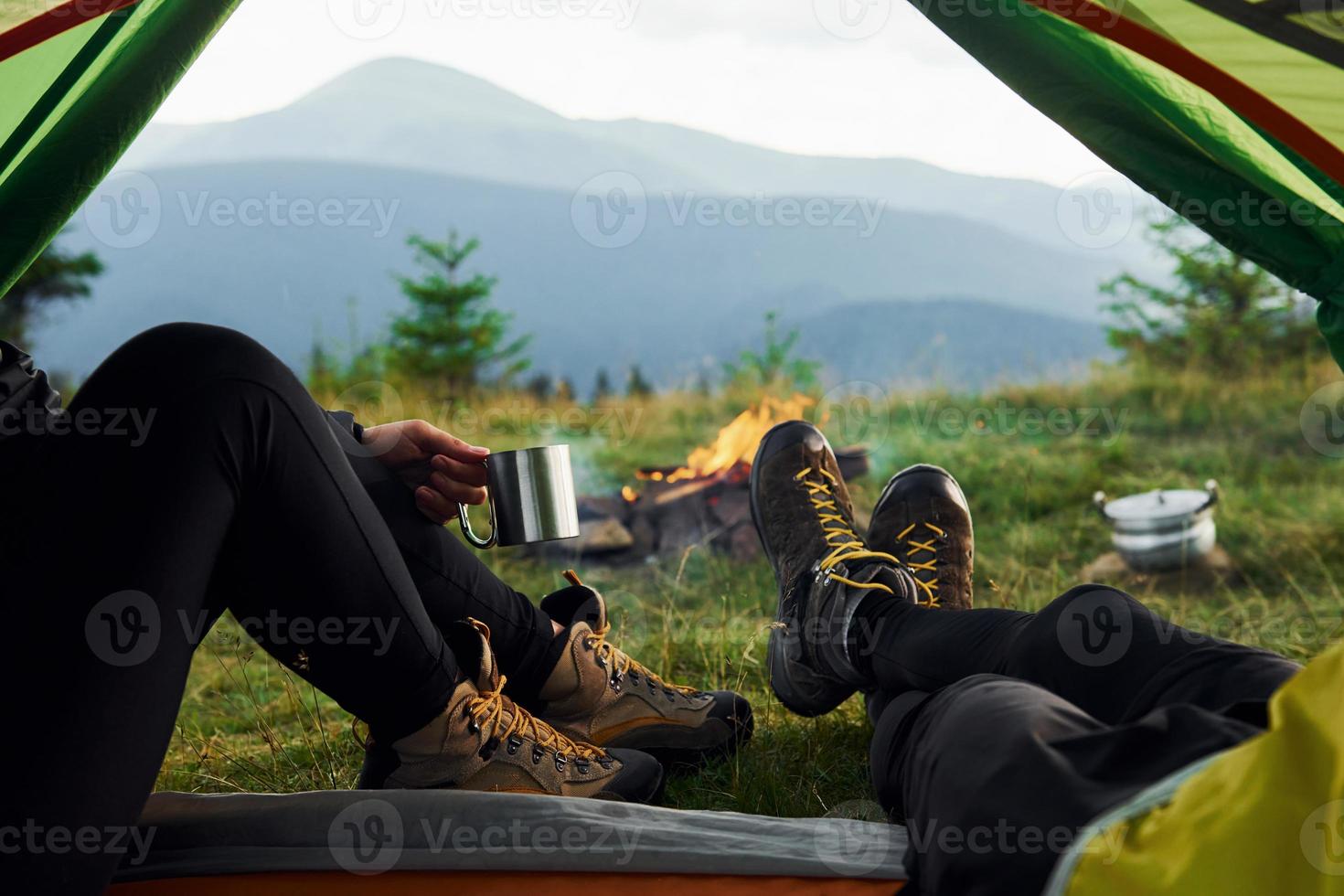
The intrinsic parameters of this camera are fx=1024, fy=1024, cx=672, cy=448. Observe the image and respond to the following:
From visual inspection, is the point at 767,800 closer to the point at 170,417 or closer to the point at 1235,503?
the point at 170,417

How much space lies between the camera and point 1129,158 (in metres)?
1.59

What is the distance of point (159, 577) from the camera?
92 cm

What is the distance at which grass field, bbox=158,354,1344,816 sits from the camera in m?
1.71

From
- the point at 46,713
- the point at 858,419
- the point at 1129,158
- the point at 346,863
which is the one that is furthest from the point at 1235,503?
the point at 46,713

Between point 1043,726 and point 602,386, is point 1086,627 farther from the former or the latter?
point 602,386

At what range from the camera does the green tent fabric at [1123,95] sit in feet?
4.81

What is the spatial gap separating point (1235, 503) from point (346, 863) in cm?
375

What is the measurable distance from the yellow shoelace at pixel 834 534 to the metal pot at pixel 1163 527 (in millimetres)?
1589

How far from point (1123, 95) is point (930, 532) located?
79 centimetres

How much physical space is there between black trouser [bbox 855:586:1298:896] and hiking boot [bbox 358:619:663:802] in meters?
0.36

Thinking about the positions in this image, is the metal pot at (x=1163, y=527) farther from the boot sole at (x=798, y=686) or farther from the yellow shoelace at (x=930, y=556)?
the boot sole at (x=798, y=686)

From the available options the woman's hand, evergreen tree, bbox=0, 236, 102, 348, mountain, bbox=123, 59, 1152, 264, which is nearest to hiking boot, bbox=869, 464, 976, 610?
the woman's hand

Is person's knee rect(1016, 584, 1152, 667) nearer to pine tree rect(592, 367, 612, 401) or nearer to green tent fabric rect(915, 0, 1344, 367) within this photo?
green tent fabric rect(915, 0, 1344, 367)

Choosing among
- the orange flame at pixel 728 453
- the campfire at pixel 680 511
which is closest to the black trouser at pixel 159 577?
the campfire at pixel 680 511
